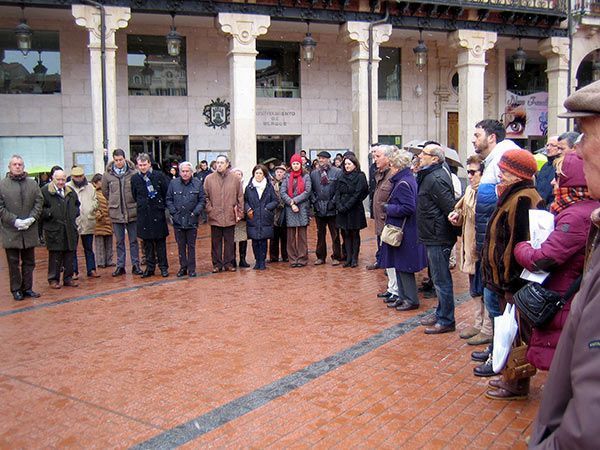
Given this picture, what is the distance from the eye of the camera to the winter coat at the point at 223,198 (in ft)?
34.2

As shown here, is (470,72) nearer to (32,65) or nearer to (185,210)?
(185,210)

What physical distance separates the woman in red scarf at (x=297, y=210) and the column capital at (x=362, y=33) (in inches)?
339

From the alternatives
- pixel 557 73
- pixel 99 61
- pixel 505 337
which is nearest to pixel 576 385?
pixel 505 337

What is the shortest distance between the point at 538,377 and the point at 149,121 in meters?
17.0

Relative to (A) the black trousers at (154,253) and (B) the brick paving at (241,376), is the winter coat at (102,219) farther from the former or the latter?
(B) the brick paving at (241,376)

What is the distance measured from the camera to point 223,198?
1043 centimetres

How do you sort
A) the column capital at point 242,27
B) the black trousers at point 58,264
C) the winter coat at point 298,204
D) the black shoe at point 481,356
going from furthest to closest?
the column capital at point 242,27 < the winter coat at point 298,204 < the black trousers at point 58,264 < the black shoe at point 481,356

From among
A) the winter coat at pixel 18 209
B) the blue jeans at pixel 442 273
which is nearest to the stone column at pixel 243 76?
the winter coat at pixel 18 209

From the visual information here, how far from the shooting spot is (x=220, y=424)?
14.1 ft

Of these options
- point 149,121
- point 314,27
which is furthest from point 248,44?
point 149,121

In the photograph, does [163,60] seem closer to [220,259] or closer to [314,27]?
[314,27]

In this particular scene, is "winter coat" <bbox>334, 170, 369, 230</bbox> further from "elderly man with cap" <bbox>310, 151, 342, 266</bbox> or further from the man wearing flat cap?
the man wearing flat cap

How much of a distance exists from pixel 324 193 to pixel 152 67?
37.5 ft

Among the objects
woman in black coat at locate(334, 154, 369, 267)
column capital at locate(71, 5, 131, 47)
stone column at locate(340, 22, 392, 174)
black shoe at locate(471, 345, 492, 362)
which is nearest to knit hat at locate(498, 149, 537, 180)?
black shoe at locate(471, 345, 492, 362)
